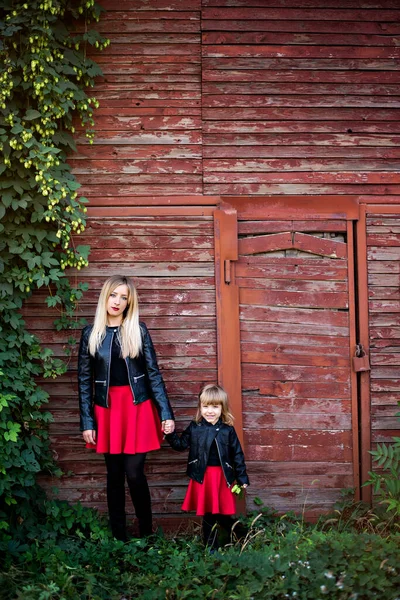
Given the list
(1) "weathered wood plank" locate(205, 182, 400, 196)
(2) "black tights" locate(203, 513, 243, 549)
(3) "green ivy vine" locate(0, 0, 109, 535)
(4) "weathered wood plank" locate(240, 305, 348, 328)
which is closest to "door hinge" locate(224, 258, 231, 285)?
(4) "weathered wood plank" locate(240, 305, 348, 328)

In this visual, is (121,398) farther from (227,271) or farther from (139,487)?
(227,271)

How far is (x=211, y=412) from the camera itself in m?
4.63

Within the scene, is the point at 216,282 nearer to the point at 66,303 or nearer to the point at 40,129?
the point at 66,303

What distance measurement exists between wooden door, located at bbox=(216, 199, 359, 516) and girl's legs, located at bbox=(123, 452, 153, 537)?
3.07ft

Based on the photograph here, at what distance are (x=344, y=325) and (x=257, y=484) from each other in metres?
1.53

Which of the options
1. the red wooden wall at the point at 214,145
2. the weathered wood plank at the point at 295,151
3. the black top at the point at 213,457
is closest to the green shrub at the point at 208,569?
the black top at the point at 213,457

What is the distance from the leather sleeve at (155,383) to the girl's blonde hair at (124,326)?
73 millimetres

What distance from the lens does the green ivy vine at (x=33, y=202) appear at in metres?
4.77

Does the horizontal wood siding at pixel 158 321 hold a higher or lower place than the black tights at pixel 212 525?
higher

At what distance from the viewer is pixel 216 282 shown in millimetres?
5242

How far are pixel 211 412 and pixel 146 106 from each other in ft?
8.73

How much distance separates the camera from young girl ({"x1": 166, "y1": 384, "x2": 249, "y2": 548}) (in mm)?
4559

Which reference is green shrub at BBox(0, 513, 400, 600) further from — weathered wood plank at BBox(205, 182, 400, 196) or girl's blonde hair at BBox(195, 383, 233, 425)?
weathered wood plank at BBox(205, 182, 400, 196)

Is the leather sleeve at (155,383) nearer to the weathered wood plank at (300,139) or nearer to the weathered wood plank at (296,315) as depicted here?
the weathered wood plank at (296,315)
